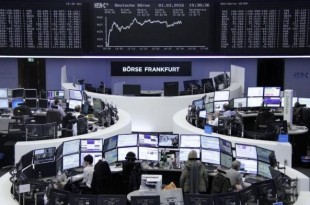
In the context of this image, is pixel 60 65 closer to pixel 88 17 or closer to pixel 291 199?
pixel 88 17

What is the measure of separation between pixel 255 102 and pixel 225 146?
18.9ft

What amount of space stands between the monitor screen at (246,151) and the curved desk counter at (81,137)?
2610mm

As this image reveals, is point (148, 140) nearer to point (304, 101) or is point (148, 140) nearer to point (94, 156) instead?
point (94, 156)

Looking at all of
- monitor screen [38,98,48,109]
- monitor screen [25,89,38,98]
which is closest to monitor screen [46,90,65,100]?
monitor screen [38,98,48,109]

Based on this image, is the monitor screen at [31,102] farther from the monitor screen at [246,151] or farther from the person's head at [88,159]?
the monitor screen at [246,151]

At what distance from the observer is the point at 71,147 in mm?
10227

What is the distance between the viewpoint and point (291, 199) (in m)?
8.23

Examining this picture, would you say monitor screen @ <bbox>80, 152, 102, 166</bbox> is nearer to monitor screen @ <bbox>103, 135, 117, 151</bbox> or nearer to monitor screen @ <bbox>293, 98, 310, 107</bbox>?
monitor screen @ <bbox>103, 135, 117, 151</bbox>

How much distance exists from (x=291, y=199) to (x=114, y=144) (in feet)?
11.3

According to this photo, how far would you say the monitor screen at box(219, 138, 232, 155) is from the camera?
33.6ft

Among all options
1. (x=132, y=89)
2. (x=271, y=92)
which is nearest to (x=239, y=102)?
(x=271, y=92)

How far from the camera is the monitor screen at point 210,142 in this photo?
1046 cm

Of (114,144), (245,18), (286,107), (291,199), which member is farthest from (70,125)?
(245,18)

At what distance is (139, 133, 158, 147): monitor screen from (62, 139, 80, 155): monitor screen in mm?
1108
